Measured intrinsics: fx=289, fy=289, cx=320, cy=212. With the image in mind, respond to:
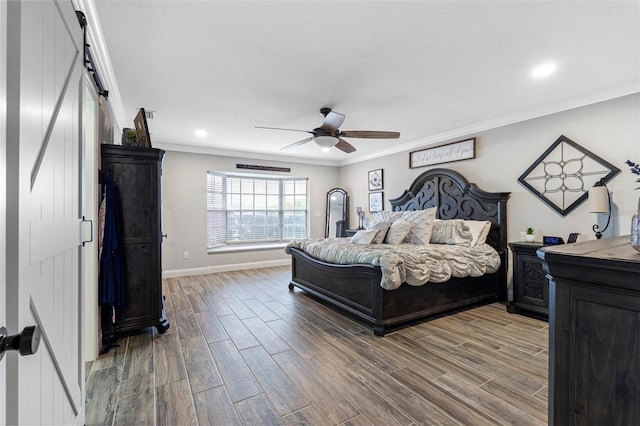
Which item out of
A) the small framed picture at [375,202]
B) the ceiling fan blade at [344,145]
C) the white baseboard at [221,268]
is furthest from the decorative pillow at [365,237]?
the white baseboard at [221,268]

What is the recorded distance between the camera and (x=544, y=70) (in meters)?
2.64

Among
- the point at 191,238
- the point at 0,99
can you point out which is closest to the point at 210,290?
the point at 191,238

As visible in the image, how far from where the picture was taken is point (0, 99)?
76 cm

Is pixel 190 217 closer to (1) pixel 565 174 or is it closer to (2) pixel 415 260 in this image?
(2) pixel 415 260

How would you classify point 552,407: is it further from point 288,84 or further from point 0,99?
point 288,84

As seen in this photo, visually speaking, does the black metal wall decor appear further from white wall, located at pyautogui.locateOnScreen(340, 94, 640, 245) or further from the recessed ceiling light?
the recessed ceiling light

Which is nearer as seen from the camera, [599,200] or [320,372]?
[320,372]

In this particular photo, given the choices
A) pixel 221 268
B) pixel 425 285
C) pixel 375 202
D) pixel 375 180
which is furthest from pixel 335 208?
pixel 425 285

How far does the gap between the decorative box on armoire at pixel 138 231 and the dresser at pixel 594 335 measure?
3.00 m

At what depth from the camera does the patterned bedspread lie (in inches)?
113

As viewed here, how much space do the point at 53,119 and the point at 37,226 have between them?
1.50 feet

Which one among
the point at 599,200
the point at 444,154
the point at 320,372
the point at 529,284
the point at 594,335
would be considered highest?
the point at 444,154

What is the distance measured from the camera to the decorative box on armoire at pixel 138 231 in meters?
2.64

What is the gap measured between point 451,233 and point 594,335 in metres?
3.24
